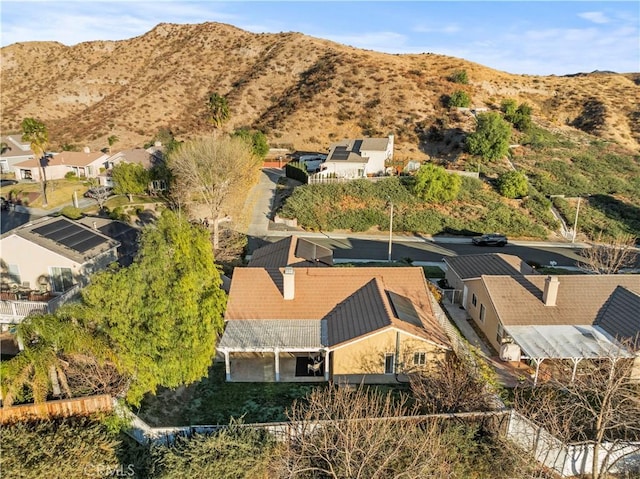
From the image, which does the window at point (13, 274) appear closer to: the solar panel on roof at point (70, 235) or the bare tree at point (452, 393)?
the solar panel on roof at point (70, 235)

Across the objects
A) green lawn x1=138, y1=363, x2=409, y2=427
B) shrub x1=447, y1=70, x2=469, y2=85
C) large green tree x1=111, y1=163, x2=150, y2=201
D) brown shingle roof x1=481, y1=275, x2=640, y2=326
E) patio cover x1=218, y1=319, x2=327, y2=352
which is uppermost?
shrub x1=447, y1=70, x2=469, y2=85

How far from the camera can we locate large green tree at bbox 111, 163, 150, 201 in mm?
51125

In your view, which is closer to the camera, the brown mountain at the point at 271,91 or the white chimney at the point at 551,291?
the white chimney at the point at 551,291

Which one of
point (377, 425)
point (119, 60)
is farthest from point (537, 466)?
point (119, 60)

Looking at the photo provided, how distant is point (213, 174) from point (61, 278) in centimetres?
2039

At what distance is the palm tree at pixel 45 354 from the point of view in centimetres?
1697

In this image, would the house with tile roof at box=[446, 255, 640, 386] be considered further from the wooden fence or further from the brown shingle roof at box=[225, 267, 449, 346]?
the wooden fence

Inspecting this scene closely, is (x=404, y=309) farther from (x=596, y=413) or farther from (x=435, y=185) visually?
(x=435, y=185)

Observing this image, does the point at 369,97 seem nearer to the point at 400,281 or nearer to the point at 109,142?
the point at 109,142

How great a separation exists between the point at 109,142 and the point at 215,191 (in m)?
53.0

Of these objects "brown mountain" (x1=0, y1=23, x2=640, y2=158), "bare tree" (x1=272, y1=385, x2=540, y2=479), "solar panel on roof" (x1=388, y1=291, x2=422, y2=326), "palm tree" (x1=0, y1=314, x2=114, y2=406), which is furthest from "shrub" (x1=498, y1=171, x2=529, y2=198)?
"palm tree" (x1=0, y1=314, x2=114, y2=406)

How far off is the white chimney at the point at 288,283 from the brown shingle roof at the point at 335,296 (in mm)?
340

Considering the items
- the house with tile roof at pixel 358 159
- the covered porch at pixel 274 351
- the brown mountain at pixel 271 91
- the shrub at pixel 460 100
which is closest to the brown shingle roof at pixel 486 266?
the covered porch at pixel 274 351

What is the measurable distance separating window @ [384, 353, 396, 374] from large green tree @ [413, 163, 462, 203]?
34.4 meters
